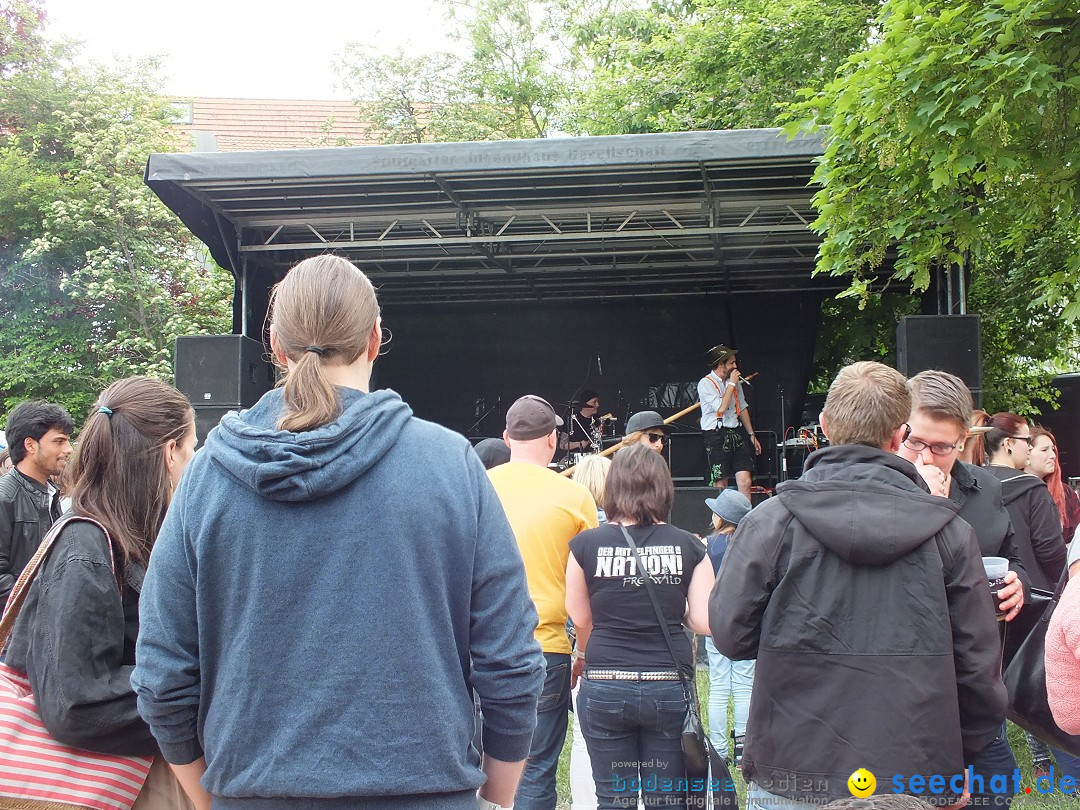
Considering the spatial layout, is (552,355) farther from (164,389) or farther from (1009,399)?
(164,389)

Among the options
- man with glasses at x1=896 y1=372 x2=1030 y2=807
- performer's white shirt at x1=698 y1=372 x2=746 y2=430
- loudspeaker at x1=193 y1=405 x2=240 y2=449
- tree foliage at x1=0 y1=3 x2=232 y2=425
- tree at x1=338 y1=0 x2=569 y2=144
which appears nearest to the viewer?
man with glasses at x1=896 y1=372 x2=1030 y2=807

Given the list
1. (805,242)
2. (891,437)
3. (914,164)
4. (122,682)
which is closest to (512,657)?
(122,682)

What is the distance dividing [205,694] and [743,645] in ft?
4.17

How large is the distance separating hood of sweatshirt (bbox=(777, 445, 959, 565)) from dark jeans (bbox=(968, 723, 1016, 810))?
0.96 m

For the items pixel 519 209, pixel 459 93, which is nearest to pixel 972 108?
pixel 519 209

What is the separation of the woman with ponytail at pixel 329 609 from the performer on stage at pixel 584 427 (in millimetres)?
9495

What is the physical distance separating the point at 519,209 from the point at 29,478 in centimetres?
608

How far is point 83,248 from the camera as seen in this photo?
42.1 feet

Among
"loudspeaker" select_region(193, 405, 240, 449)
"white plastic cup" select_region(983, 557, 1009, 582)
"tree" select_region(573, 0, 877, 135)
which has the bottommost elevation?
"white plastic cup" select_region(983, 557, 1009, 582)

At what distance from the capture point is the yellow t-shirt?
3.10m

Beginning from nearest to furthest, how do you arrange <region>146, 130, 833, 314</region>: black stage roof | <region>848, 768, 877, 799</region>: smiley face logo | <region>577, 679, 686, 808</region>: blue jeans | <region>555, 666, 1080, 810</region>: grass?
1. <region>848, 768, 877, 799</region>: smiley face logo
2. <region>577, 679, 686, 808</region>: blue jeans
3. <region>555, 666, 1080, 810</region>: grass
4. <region>146, 130, 833, 314</region>: black stage roof

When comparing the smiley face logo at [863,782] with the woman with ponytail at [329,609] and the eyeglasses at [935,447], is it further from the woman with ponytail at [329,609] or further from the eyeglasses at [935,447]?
the eyeglasses at [935,447]

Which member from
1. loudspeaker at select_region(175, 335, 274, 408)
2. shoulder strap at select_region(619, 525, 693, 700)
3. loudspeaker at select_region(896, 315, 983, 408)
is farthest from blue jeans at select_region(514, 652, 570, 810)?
loudspeaker at select_region(175, 335, 274, 408)

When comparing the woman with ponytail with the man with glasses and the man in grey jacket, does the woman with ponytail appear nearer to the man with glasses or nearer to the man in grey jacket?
the man in grey jacket
